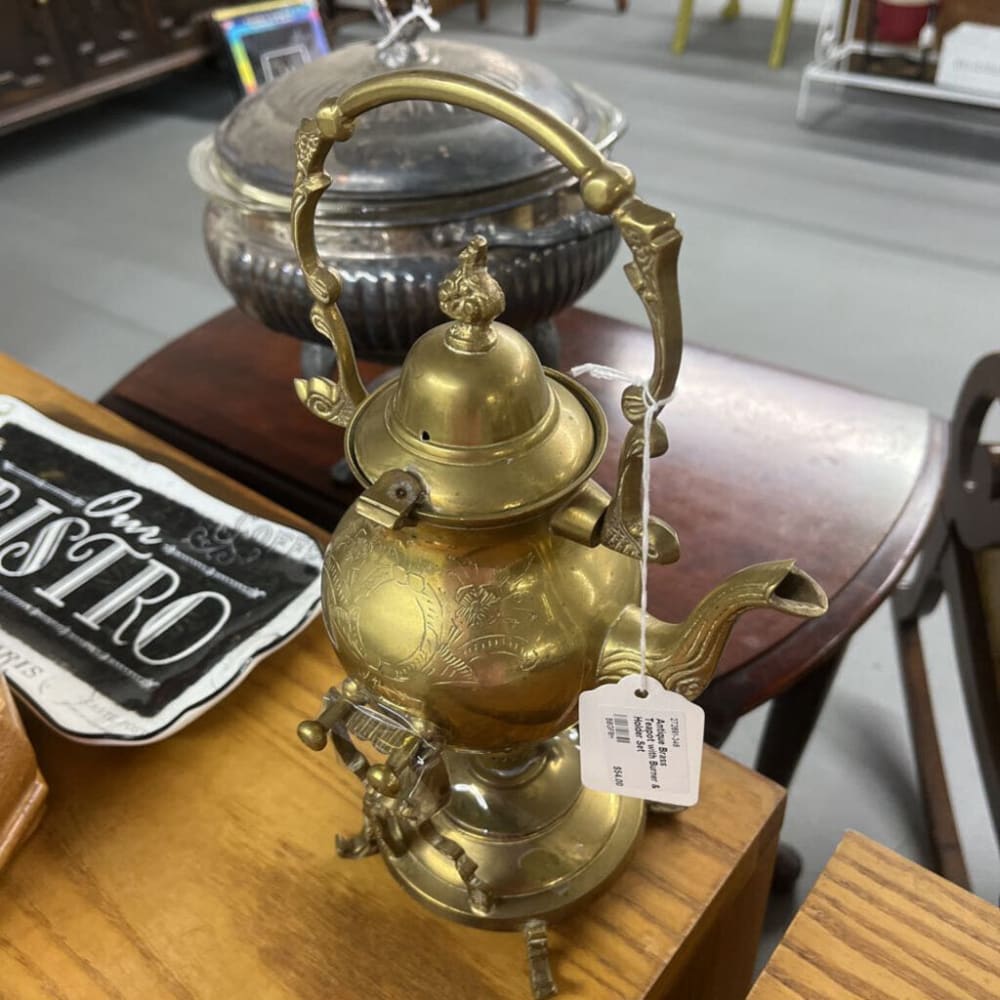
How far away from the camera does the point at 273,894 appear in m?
0.46

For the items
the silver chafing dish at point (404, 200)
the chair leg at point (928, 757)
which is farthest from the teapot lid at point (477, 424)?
the chair leg at point (928, 757)

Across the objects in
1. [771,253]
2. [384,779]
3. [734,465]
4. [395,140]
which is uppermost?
[395,140]

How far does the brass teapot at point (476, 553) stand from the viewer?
343 mm

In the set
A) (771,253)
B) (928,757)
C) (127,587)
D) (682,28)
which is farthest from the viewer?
(682,28)

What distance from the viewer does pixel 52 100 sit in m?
2.26

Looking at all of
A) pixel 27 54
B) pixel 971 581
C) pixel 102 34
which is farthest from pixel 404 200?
pixel 102 34

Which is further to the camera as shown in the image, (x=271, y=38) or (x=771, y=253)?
(x=271, y=38)

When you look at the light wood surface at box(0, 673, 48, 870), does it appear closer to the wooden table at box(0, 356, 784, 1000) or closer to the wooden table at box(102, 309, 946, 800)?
the wooden table at box(0, 356, 784, 1000)

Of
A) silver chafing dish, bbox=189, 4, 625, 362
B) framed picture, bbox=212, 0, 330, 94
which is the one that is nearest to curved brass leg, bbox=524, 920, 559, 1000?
silver chafing dish, bbox=189, 4, 625, 362

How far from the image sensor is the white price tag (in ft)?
1.21

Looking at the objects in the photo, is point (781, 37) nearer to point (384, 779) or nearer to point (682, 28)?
point (682, 28)

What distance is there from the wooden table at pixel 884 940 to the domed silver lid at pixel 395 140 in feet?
1.58

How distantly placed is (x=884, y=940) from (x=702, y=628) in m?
0.17

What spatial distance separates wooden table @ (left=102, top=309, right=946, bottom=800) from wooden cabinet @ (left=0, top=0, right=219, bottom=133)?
1.62 meters
